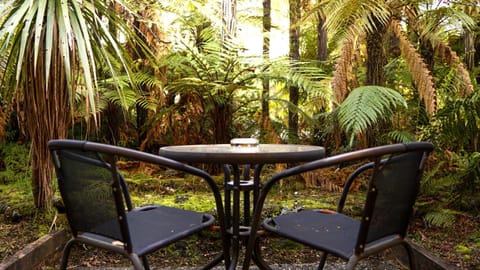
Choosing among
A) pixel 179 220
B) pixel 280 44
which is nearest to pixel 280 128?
pixel 179 220

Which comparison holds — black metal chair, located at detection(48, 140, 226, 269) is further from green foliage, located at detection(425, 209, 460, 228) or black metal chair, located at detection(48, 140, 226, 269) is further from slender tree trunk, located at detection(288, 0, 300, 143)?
slender tree trunk, located at detection(288, 0, 300, 143)

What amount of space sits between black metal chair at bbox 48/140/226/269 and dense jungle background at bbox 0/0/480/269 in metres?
0.74

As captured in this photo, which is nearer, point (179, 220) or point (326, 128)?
point (179, 220)

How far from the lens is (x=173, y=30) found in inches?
155

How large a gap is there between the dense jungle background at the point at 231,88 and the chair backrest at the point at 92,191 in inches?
28.4

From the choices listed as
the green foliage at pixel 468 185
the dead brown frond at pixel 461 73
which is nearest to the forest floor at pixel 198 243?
the green foliage at pixel 468 185

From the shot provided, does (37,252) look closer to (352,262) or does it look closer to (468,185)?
(352,262)

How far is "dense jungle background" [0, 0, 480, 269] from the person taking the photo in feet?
6.84

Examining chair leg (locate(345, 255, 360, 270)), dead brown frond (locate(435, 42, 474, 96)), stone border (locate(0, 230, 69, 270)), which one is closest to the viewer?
chair leg (locate(345, 255, 360, 270))

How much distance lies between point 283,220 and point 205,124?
7.98 ft

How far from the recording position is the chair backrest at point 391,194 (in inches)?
42.3

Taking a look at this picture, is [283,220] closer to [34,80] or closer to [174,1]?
[34,80]

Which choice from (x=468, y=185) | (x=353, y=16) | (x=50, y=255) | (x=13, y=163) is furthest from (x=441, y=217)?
(x=13, y=163)

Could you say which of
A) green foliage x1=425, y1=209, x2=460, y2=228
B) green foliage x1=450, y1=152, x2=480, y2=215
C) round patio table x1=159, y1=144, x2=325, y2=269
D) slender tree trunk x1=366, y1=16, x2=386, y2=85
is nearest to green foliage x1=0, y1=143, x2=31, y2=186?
round patio table x1=159, y1=144, x2=325, y2=269
